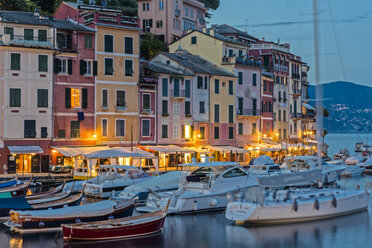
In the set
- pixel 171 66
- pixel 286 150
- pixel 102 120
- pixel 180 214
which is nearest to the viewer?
pixel 180 214

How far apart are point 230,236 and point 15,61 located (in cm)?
3375

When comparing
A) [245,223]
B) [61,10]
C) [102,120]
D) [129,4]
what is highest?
[129,4]

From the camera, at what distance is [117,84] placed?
6525cm

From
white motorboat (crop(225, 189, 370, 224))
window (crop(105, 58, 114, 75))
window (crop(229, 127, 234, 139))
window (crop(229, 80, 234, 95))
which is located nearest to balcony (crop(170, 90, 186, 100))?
window (crop(105, 58, 114, 75))

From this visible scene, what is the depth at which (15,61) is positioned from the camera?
59.3 meters

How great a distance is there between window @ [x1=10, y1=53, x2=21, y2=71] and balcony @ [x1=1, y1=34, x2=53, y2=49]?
1.08 metres

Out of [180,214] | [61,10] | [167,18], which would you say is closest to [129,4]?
[167,18]

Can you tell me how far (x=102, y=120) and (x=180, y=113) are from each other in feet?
36.7

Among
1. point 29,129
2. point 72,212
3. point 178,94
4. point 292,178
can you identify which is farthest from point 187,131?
point 72,212

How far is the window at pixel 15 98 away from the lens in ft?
194

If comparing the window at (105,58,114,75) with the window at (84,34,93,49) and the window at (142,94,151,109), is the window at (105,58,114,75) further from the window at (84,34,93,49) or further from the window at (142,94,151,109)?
the window at (142,94,151,109)

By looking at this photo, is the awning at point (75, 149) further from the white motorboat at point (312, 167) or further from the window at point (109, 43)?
the white motorboat at point (312, 167)

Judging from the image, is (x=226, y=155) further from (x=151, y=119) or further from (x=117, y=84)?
(x=117, y=84)

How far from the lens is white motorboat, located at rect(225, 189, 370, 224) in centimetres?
3678
